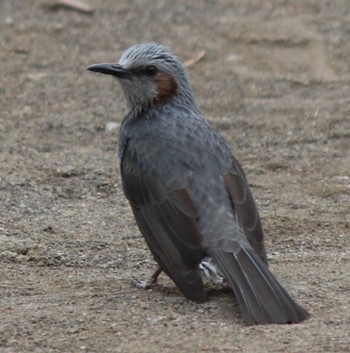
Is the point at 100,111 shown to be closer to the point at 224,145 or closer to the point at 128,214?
the point at 128,214

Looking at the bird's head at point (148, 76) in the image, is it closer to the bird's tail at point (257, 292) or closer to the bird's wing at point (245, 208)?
the bird's wing at point (245, 208)

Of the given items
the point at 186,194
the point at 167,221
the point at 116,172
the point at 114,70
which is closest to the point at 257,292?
the point at 167,221

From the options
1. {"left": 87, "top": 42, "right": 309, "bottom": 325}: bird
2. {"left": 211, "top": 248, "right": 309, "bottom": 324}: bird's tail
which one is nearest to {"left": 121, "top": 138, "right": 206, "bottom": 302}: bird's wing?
{"left": 87, "top": 42, "right": 309, "bottom": 325}: bird

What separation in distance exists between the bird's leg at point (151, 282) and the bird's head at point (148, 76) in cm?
142

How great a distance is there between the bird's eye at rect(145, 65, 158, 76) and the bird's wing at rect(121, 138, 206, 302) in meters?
0.66

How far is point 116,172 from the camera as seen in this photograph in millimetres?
9391

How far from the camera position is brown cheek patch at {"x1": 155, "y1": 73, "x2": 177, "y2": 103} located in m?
8.29

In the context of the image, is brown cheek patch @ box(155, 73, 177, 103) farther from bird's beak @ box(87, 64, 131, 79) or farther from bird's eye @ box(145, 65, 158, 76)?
bird's beak @ box(87, 64, 131, 79)

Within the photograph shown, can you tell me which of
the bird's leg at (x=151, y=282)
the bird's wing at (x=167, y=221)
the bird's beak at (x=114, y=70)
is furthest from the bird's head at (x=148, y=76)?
the bird's leg at (x=151, y=282)

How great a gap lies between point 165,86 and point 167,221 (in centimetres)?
145

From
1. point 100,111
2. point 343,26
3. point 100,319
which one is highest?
point 343,26

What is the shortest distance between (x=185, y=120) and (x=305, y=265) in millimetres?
1325

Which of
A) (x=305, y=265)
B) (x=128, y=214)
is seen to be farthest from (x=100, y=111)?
(x=305, y=265)

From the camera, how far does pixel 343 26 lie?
13.0 m
